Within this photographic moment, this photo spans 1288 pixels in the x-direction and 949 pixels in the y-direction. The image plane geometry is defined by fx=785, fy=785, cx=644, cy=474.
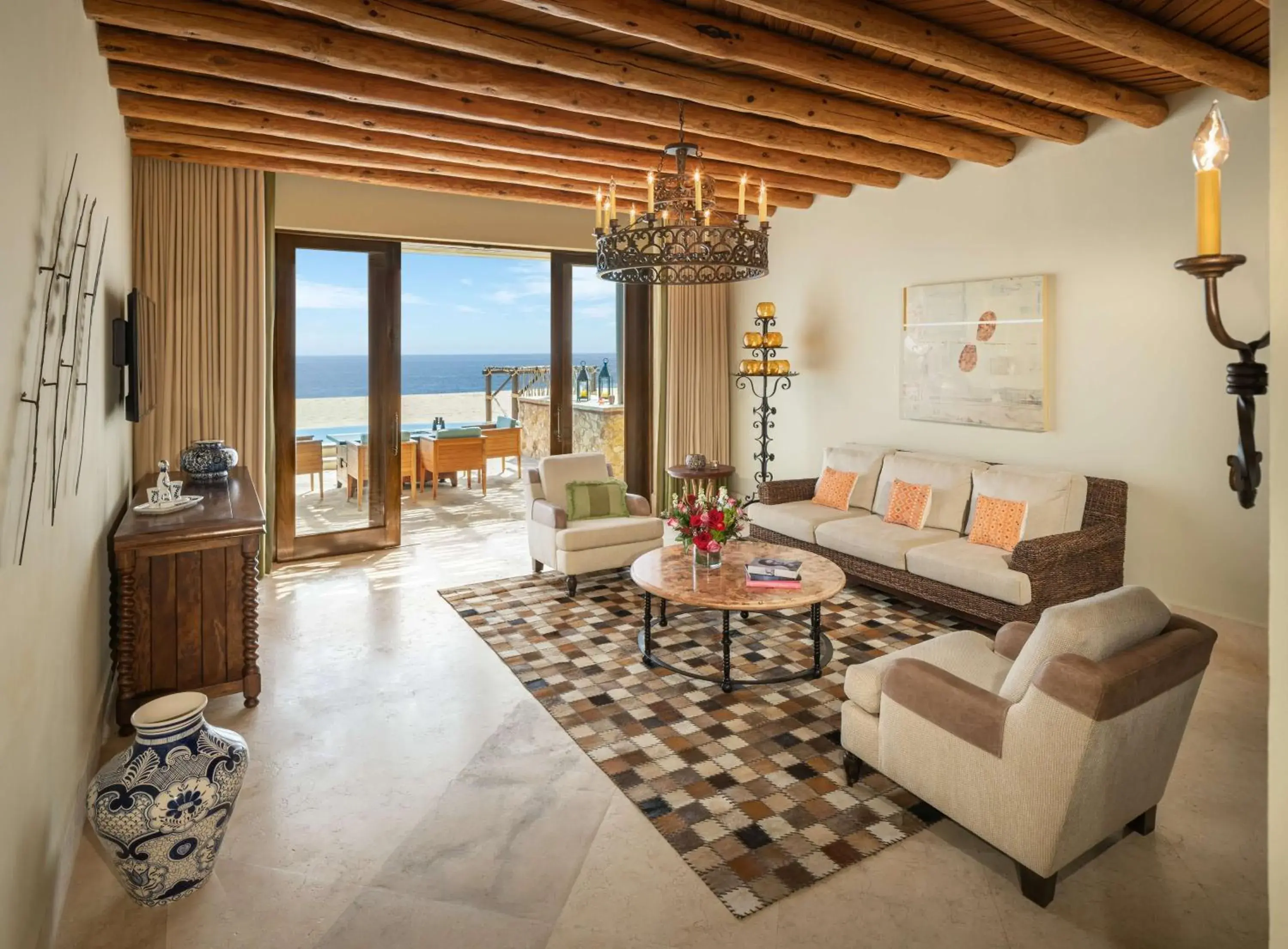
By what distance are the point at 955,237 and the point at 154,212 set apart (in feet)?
17.5

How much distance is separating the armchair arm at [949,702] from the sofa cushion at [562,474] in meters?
3.27

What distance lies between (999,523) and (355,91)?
4.11 m

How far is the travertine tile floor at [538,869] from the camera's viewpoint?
6.78ft

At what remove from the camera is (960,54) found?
11.1 feet

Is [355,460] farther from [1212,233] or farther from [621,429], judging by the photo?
[1212,233]

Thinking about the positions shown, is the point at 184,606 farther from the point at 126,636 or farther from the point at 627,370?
the point at 627,370

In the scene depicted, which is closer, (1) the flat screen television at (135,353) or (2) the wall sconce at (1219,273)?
(2) the wall sconce at (1219,273)

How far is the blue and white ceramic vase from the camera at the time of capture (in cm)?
205

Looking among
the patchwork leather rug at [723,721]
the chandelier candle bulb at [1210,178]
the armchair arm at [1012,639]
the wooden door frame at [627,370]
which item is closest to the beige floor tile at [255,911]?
the patchwork leather rug at [723,721]

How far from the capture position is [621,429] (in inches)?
303

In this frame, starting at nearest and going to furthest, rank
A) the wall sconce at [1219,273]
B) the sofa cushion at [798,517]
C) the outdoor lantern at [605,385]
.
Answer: the wall sconce at [1219,273] → the sofa cushion at [798,517] → the outdoor lantern at [605,385]

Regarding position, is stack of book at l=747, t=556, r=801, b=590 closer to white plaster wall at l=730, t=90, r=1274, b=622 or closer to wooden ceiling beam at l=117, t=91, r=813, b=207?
white plaster wall at l=730, t=90, r=1274, b=622

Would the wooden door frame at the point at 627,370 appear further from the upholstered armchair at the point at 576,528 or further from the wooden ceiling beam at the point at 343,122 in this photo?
the wooden ceiling beam at the point at 343,122

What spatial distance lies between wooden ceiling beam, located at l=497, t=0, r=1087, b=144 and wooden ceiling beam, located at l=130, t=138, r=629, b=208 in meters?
2.58
